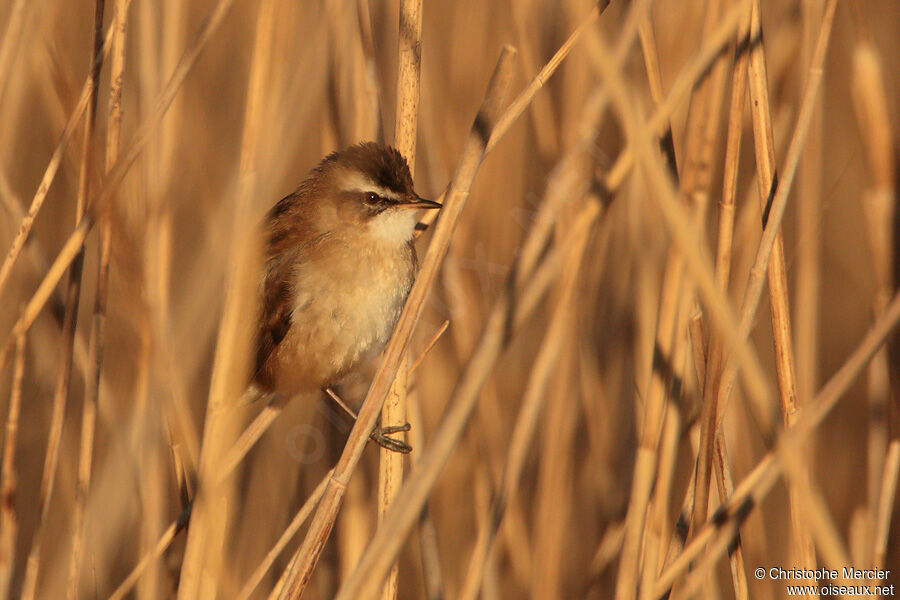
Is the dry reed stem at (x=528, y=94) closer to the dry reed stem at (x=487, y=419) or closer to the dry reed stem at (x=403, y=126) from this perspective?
the dry reed stem at (x=403, y=126)

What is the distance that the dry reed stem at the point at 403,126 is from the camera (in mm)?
1839

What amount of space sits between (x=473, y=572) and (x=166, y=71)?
1.39 meters

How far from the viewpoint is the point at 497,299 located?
2070 mm

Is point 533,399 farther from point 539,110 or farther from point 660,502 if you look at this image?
point 539,110

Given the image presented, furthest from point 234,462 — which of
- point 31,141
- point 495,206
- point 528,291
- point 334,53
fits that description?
point 31,141

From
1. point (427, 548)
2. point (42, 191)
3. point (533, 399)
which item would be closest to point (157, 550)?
point (427, 548)

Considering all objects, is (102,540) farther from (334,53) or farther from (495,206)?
(495,206)

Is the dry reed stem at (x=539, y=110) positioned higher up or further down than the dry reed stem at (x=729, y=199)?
higher up

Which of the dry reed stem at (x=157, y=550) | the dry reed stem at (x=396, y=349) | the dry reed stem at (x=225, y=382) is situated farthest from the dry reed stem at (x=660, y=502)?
the dry reed stem at (x=157, y=550)

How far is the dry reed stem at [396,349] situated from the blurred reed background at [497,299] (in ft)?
0.07

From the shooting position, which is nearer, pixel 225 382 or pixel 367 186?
pixel 225 382

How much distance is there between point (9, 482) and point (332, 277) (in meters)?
0.94

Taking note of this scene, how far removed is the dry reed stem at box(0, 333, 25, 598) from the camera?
1905 mm

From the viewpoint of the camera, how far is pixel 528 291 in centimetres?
178
